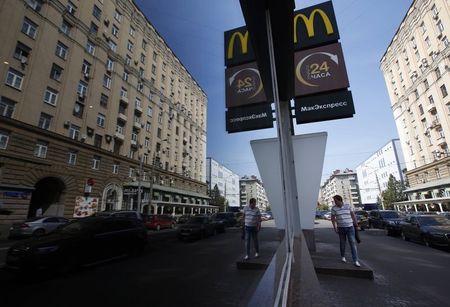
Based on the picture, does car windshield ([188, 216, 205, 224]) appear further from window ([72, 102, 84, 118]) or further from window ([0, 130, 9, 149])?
window ([72, 102, 84, 118])

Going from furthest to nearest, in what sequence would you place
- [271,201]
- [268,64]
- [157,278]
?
[271,201], [157,278], [268,64]

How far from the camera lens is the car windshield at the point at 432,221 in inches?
477

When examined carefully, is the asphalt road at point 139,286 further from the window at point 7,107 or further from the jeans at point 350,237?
the window at point 7,107

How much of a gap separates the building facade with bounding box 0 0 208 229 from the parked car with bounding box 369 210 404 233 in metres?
23.2

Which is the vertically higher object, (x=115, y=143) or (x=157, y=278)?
(x=115, y=143)

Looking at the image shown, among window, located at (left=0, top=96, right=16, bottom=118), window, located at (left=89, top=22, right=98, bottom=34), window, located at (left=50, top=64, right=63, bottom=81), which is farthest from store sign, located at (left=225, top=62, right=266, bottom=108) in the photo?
window, located at (left=89, top=22, right=98, bottom=34)

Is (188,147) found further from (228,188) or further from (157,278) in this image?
(228,188)

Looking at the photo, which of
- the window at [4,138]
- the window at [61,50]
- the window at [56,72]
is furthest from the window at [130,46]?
the window at [4,138]

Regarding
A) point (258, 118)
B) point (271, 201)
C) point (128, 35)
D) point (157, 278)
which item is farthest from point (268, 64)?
point (128, 35)

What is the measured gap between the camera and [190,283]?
19.3 feet

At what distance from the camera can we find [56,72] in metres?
23.9

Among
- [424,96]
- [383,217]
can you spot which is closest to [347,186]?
[424,96]

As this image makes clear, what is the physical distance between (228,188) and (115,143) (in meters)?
76.1

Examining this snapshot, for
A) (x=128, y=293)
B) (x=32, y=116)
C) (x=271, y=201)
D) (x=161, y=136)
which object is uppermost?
(x=161, y=136)
